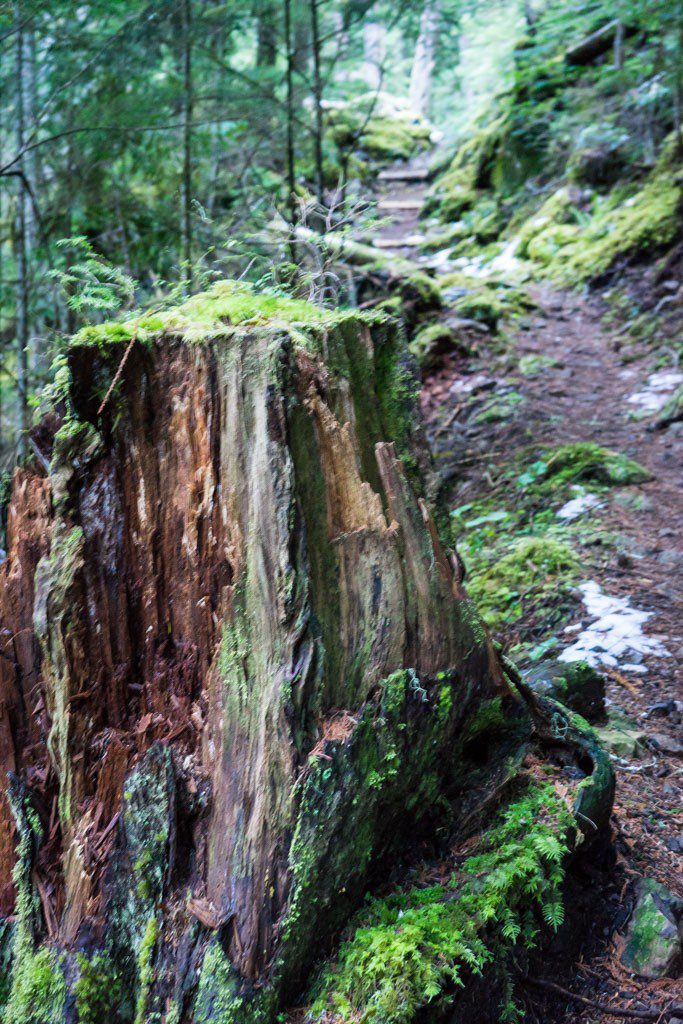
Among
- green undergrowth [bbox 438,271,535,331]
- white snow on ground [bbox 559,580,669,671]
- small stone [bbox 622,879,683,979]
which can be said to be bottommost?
small stone [bbox 622,879,683,979]

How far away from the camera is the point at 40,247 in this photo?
856 centimetres

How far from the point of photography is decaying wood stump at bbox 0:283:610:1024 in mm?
2701

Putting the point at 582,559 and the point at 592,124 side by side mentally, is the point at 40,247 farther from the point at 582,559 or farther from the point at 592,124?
the point at 592,124

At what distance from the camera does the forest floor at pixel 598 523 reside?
3336 mm

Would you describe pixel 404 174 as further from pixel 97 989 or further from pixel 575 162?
pixel 97 989

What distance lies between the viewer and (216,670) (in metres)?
2.92

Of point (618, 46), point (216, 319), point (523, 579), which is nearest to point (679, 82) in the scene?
point (618, 46)

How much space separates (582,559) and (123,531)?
14.7 feet

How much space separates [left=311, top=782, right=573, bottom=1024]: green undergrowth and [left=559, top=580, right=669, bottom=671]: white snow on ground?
6.74 feet

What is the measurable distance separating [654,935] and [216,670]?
222 cm

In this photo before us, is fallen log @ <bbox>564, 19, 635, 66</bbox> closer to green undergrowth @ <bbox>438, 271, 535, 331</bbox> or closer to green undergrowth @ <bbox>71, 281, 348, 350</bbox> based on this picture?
green undergrowth @ <bbox>438, 271, 535, 331</bbox>

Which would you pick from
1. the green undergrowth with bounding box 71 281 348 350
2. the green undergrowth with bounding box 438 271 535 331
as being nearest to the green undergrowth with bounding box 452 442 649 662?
the green undergrowth with bounding box 71 281 348 350

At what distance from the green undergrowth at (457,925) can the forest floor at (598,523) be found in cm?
34

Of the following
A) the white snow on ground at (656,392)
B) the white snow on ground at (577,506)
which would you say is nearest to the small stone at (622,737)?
the white snow on ground at (577,506)
